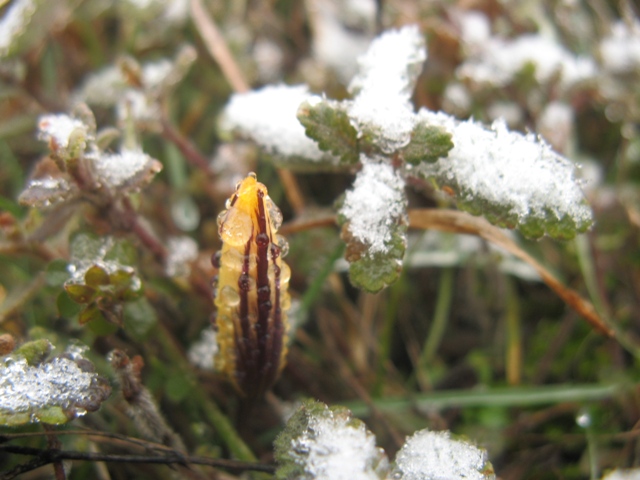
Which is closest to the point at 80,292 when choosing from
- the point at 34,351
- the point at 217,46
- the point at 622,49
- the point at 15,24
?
the point at 34,351

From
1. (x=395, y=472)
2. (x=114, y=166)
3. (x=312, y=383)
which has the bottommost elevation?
(x=395, y=472)

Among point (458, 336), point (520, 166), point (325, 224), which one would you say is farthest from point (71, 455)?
point (458, 336)

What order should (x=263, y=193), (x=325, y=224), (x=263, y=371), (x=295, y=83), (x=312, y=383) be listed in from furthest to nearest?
(x=295, y=83)
(x=312, y=383)
(x=325, y=224)
(x=263, y=371)
(x=263, y=193)

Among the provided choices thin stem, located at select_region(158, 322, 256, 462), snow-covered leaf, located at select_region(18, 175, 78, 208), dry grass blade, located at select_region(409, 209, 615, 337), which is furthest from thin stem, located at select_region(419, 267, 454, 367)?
snow-covered leaf, located at select_region(18, 175, 78, 208)

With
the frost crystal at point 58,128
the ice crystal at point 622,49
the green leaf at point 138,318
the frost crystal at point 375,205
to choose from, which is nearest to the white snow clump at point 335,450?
the frost crystal at point 375,205

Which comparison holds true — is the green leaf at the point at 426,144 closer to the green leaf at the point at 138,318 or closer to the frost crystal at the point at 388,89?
the frost crystal at the point at 388,89

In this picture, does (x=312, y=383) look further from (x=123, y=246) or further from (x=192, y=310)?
(x=123, y=246)

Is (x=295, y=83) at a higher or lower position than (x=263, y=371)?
higher
